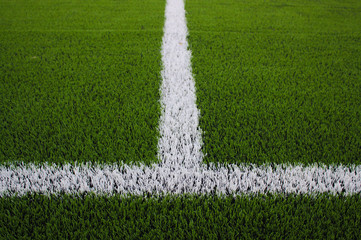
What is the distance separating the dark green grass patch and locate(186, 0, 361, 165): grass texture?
0.73ft

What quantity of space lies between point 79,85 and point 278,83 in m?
1.34

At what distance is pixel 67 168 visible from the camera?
39.7 inches

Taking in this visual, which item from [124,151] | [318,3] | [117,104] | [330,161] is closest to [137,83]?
[117,104]

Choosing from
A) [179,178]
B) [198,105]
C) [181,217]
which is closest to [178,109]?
[198,105]

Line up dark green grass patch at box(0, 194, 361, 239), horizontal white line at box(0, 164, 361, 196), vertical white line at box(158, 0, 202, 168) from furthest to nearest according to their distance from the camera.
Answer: vertical white line at box(158, 0, 202, 168)
horizontal white line at box(0, 164, 361, 196)
dark green grass patch at box(0, 194, 361, 239)

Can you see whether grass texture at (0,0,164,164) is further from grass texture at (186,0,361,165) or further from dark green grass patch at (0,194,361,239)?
grass texture at (186,0,361,165)

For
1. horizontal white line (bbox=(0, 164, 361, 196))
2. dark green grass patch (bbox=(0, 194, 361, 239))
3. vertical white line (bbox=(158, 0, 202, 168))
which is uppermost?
vertical white line (bbox=(158, 0, 202, 168))

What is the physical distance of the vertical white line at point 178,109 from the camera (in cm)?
110

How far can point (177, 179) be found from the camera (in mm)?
982

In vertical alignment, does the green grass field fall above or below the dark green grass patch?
above

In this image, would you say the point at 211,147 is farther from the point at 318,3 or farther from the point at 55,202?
the point at 318,3

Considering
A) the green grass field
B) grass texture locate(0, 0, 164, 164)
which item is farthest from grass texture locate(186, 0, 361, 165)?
grass texture locate(0, 0, 164, 164)

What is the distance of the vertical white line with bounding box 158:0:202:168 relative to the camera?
1.10 m

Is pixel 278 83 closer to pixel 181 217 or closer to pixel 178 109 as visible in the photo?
pixel 178 109
